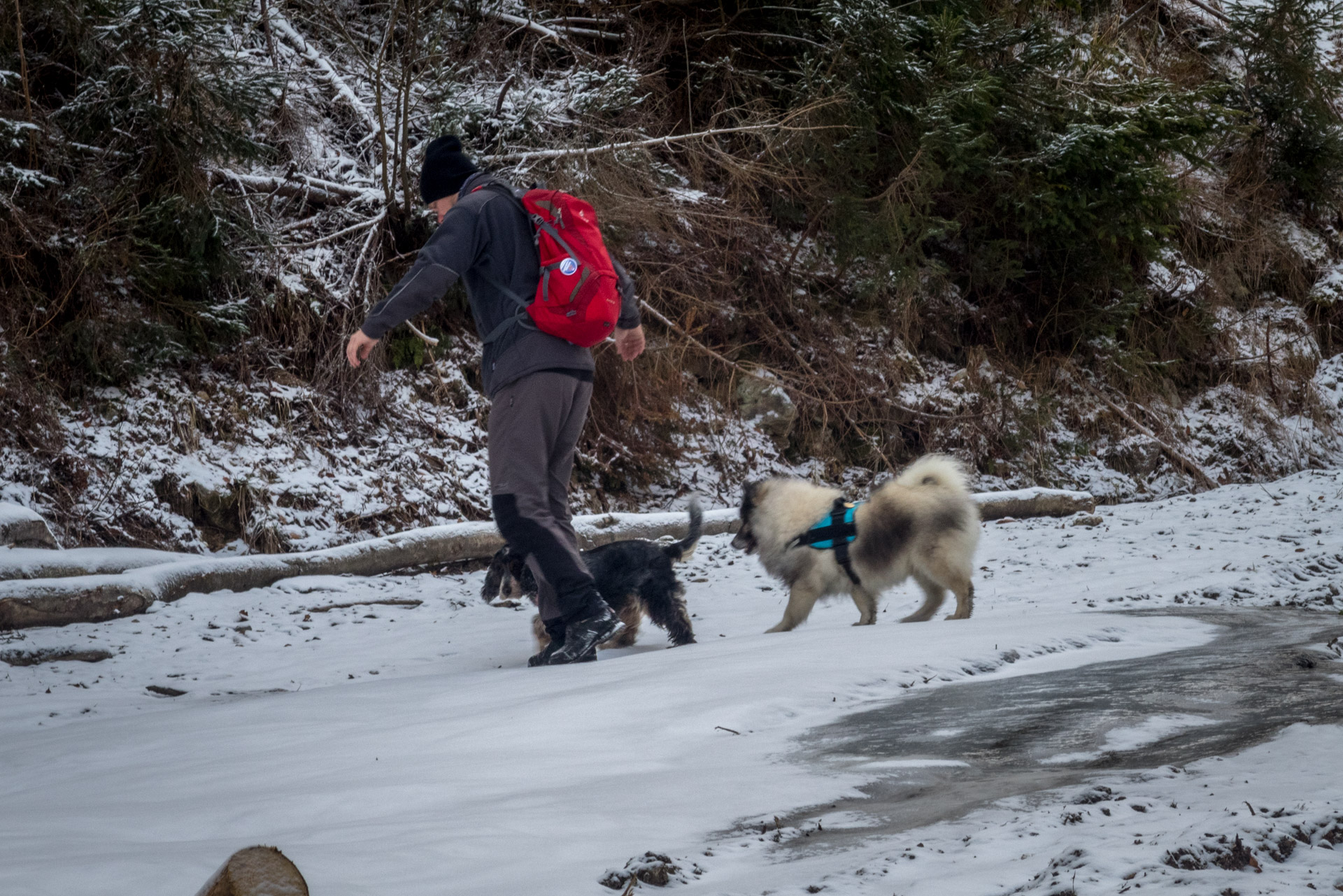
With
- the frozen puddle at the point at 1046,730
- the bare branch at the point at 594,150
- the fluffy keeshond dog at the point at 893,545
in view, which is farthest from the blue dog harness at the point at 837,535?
the bare branch at the point at 594,150

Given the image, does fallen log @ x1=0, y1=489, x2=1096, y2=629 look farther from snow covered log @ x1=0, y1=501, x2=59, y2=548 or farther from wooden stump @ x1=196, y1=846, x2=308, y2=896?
wooden stump @ x1=196, y1=846, x2=308, y2=896

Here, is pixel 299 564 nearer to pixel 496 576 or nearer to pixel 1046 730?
pixel 496 576

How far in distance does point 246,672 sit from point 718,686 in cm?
311

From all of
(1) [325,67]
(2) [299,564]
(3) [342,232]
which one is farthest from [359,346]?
(1) [325,67]

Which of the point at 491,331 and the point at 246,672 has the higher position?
the point at 491,331

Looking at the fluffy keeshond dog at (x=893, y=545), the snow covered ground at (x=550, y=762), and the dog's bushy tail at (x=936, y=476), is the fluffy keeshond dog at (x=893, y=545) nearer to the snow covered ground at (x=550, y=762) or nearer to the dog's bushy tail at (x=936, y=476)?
the dog's bushy tail at (x=936, y=476)

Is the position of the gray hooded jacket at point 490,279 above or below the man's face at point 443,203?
below

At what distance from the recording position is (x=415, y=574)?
754cm

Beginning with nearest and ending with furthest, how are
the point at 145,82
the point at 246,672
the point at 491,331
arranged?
the point at 491,331 < the point at 246,672 < the point at 145,82

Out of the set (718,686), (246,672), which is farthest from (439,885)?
(246,672)

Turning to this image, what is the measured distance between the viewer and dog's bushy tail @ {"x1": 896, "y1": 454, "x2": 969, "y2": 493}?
580 cm

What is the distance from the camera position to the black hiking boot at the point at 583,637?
4793mm

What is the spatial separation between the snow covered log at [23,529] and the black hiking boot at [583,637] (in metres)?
4.05

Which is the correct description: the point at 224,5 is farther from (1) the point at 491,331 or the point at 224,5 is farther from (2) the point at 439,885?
(2) the point at 439,885
